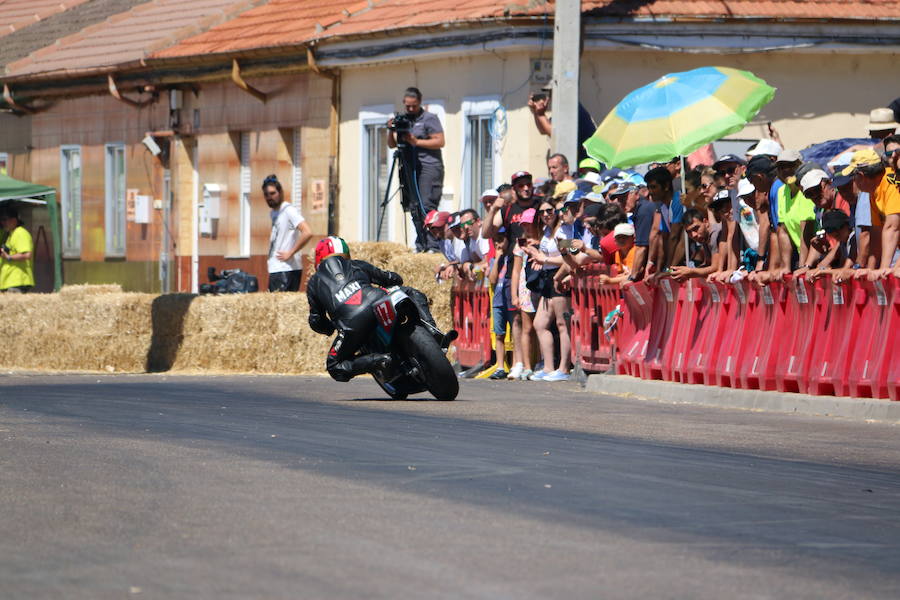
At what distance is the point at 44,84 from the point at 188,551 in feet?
110

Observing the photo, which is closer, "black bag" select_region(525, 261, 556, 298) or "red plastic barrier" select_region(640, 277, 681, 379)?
"red plastic barrier" select_region(640, 277, 681, 379)

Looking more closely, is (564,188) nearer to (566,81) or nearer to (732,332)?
(566,81)

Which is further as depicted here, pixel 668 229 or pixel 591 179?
pixel 591 179

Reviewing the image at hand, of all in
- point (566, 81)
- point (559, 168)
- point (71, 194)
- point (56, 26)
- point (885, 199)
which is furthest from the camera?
point (56, 26)

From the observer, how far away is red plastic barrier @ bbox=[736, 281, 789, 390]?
15898 millimetres

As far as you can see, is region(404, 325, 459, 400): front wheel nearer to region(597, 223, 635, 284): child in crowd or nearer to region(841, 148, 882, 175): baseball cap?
region(597, 223, 635, 284): child in crowd

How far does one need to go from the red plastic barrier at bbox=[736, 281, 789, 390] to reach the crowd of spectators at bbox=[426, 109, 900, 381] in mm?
129

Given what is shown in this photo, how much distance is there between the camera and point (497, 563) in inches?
274

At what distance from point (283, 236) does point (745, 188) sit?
327 inches

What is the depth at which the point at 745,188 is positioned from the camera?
55.3ft

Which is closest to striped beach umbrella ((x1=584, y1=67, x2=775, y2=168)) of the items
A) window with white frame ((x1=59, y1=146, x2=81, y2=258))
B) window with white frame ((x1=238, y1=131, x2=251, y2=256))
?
window with white frame ((x1=238, y1=131, x2=251, y2=256))

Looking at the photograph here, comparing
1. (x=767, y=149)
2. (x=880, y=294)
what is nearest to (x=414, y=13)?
(x=767, y=149)

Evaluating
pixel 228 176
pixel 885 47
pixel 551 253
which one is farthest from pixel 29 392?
pixel 228 176

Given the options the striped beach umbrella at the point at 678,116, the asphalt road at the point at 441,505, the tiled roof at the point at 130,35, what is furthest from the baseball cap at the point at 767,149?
the tiled roof at the point at 130,35
